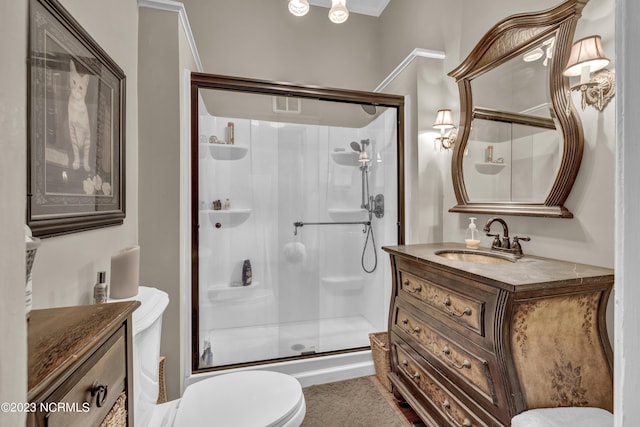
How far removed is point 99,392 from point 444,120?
7.21ft

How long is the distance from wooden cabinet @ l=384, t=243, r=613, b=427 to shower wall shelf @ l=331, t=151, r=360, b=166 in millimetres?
1338

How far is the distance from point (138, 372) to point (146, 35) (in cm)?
172

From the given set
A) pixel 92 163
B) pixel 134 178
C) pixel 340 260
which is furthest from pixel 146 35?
pixel 340 260

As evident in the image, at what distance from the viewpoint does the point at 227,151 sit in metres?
2.28

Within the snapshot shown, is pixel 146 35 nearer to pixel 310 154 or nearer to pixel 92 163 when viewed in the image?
pixel 92 163

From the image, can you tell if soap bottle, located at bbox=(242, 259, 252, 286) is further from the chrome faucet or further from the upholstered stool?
the upholstered stool

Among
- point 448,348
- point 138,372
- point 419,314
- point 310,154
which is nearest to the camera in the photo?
point 138,372

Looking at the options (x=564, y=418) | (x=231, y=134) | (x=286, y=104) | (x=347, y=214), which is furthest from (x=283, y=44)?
(x=564, y=418)

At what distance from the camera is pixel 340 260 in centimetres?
257

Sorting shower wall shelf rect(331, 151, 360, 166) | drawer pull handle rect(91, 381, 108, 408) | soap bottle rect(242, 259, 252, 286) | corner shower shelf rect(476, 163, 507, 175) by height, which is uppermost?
shower wall shelf rect(331, 151, 360, 166)

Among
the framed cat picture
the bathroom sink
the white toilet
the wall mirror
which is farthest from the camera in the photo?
the bathroom sink

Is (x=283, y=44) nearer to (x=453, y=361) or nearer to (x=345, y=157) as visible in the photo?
(x=345, y=157)

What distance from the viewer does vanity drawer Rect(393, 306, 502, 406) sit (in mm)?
1176

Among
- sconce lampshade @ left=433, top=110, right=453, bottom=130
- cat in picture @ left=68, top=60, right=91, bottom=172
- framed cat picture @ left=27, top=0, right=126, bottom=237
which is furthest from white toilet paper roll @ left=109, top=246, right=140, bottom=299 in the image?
sconce lampshade @ left=433, top=110, right=453, bottom=130
